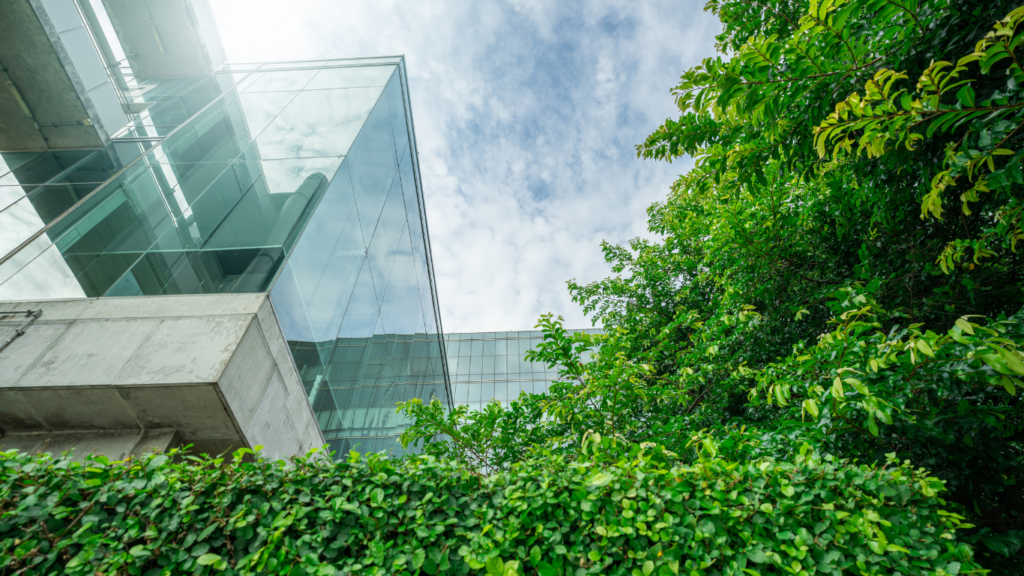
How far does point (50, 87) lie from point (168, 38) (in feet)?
15.0

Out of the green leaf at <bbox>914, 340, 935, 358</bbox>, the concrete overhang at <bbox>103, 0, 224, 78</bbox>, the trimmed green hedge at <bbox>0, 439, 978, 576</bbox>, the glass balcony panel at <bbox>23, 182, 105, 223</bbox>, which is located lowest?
the trimmed green hedge at <bbox>0, 439, 978, 576</bbox>

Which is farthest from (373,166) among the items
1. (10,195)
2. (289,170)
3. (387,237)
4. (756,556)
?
(756,556)

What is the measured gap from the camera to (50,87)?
8.95m

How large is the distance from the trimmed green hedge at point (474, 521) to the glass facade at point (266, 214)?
135 inches

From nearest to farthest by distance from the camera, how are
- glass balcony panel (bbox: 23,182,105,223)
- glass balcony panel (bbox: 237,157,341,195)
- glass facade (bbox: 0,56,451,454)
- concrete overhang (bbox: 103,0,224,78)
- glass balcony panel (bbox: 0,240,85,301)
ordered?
glass balcony panel (bbox: 0,240,85,301), glass facade (bbox: 0,56,451,454), glass balcony panel (bbox: 23,182,105,223), glass balcony panel (bbox: 237,157,341,195), concrete overhang (bbox: 103,0,224,78)

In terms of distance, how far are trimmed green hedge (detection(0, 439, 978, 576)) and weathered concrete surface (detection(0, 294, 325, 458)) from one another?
1908mm

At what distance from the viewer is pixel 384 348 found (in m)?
9.93

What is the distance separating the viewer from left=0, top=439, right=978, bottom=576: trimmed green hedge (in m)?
2.18

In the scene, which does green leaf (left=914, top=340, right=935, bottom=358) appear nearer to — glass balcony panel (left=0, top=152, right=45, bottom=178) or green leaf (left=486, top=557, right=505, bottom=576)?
green leaf (left=486, top=557, right=505, bottom=576)

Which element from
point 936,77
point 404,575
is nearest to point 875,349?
point 936,77

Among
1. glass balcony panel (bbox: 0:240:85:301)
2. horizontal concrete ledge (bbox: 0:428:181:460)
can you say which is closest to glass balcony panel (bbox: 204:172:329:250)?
glass balcony panel (bbox: 0:240:85:301)

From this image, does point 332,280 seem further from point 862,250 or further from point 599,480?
point 862,250

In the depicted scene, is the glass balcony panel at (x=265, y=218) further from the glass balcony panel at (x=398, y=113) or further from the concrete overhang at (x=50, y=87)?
the concrete overhang at (x=50, y=87)

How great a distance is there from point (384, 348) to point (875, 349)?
9.07 meters
